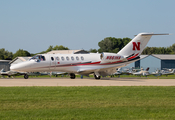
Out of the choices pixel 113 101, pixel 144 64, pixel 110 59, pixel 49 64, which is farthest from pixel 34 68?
pixel 144 64

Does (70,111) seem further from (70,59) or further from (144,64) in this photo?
(144,64)

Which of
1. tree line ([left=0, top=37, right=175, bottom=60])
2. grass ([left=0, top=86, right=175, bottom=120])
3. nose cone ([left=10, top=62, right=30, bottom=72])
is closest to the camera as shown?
grass ([left=0, top=86, right=175, bottom=120])

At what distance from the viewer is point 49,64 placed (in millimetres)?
33469

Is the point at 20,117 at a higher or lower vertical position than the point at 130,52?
lower

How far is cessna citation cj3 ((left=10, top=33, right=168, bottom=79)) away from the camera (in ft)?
109

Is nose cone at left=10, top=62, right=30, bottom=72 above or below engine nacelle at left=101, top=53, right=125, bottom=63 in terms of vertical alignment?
below

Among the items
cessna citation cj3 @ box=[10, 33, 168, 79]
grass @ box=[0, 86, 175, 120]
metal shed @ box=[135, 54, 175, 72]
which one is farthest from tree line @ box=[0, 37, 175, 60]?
grass @ box=[0, 86, 175, 120]

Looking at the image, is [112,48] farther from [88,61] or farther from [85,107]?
[85,107]

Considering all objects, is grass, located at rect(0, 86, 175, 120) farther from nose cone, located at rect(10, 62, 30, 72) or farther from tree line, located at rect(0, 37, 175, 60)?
tree line, located at rect(0, 37, 175, 60)

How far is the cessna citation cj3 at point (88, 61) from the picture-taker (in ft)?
109

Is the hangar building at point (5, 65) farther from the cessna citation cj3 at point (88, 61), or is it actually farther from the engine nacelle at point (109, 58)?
the engine nacelle at point (109, 58)

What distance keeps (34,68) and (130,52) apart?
41.0ft

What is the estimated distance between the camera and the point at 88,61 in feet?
117

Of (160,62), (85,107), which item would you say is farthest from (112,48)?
(85,107)
